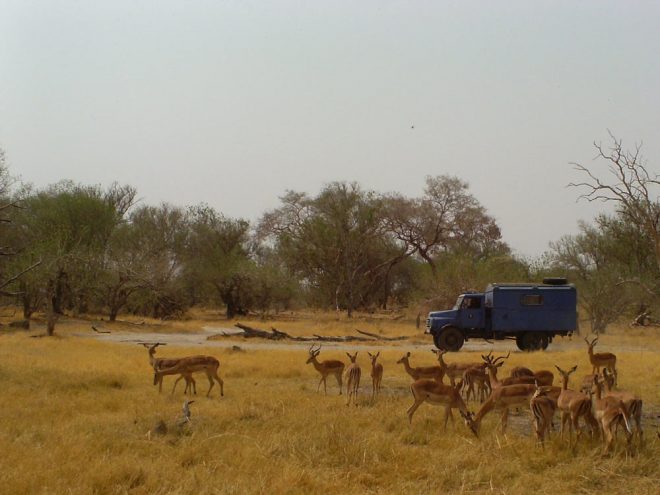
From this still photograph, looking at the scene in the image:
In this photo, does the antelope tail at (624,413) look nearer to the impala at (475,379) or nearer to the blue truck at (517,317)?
the impala at (475,379)

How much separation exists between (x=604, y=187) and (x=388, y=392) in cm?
593

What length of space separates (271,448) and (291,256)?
44.9 m

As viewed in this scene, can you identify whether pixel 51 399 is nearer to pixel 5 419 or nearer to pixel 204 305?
pixel 5 419

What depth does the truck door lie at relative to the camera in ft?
86.1

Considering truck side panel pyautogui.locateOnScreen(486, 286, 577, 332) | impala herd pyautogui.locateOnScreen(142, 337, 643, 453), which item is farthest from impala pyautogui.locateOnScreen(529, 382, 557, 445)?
truck side panel pyautogui.locateOnScreen(486, 286, 577, 332)

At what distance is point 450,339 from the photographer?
26094 mm

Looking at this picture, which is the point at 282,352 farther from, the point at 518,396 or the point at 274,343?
the point at 518,396

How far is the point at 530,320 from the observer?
2586 centimetres

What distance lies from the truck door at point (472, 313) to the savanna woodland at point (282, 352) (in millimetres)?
1898

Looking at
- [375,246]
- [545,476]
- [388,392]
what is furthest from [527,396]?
[375,246]

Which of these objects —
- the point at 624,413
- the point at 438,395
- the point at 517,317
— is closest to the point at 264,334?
the point at 517,317

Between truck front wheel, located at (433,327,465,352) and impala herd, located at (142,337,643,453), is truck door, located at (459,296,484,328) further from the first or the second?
impala herd, located at (142,337,643,453)

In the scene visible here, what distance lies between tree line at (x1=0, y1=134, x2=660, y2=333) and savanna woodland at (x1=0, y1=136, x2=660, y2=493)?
150 mm

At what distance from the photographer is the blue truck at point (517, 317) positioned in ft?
84.8
